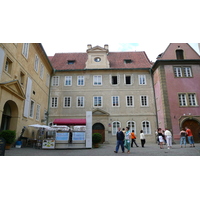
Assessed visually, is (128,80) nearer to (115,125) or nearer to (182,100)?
(115,125)

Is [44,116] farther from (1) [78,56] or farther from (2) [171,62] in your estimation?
(2) [171,62]

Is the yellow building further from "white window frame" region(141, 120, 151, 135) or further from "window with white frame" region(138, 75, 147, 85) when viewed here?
"window with white frame" region(138, 75, 147, 85)

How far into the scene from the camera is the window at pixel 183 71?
2086cm

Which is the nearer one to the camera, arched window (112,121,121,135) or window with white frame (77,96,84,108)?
arched window (112,121,121,135)

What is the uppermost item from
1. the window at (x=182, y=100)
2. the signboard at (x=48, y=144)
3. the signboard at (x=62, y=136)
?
the window at (x=182, y=100)

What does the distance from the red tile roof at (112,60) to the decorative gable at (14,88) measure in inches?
434

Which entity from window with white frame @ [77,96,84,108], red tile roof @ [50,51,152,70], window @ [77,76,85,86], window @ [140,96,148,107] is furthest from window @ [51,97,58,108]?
window @ [140,96,148,107]

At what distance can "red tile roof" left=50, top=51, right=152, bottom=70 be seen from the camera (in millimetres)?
24764

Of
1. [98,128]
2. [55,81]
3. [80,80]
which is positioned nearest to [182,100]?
[98,128]

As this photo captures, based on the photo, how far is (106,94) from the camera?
23031mm

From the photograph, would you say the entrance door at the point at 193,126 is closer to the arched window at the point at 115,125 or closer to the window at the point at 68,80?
the arched window at the point at 115,125

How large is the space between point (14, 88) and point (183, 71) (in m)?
Answer: 18.5

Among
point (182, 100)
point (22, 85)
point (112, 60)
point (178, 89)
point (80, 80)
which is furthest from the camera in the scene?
point (112, 60)

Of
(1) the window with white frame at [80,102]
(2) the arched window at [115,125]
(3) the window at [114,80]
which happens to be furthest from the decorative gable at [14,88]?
(3) the window at [114,80]
